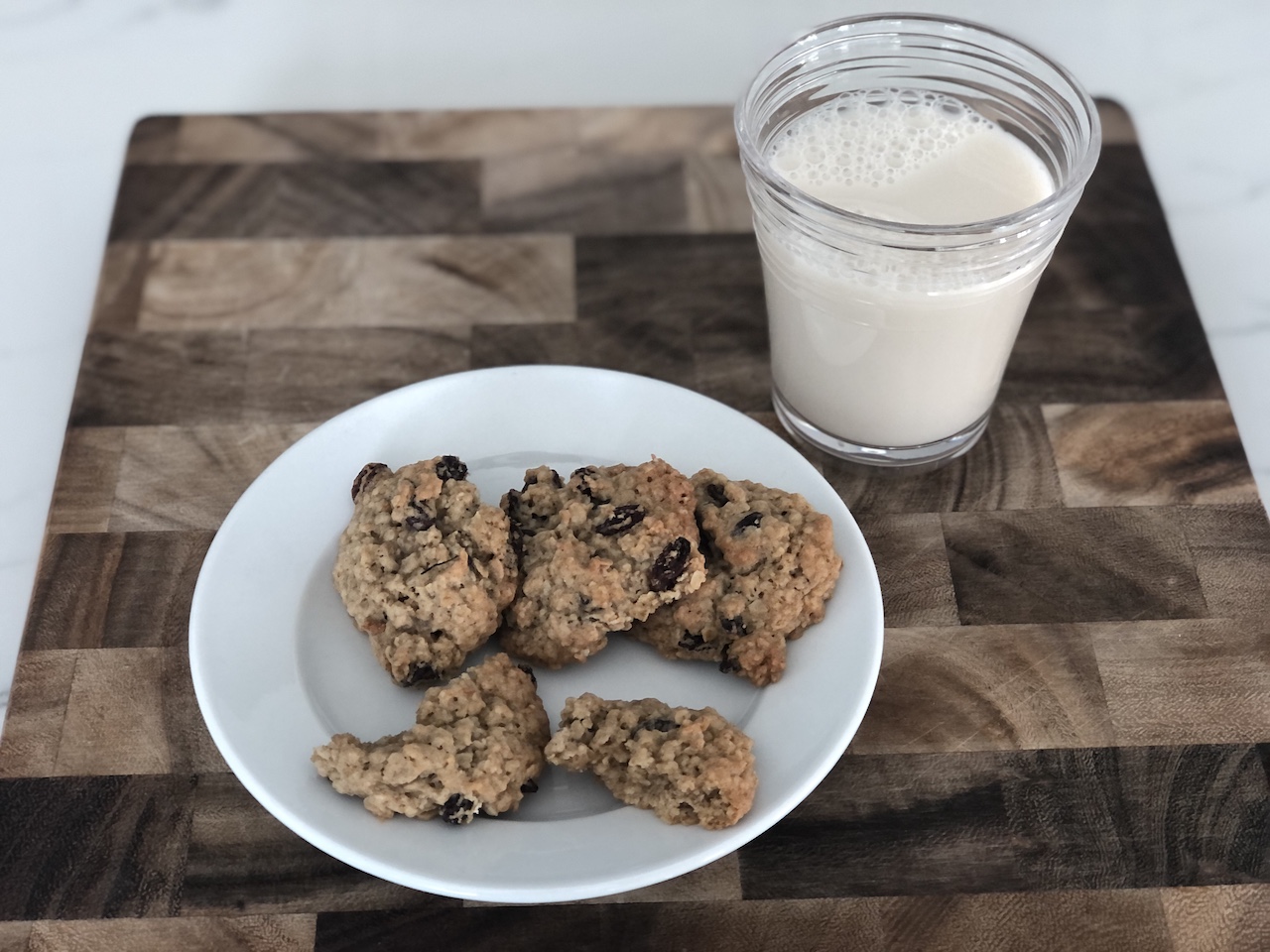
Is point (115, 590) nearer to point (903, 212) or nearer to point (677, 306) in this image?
point (677, 306)

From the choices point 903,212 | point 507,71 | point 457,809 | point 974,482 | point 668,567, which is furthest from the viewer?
point 507,71

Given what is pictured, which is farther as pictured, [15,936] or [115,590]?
[115,590]

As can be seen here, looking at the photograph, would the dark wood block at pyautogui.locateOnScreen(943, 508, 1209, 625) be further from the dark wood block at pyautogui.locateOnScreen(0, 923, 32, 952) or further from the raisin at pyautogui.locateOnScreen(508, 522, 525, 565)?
the dark wood block at pyautogui.locateOnScreen(0, 923, 32, 952)

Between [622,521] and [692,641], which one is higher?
[622,521]

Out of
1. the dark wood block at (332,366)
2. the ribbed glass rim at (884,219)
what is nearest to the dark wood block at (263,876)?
the dark wood block at (332,366)

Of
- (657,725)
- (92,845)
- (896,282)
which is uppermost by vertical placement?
(896,282)

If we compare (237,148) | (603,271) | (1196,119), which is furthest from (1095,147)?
(237,148)

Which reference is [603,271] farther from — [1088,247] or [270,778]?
[270,778]

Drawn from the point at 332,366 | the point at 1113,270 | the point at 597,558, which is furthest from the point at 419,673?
the point at 1113,270
